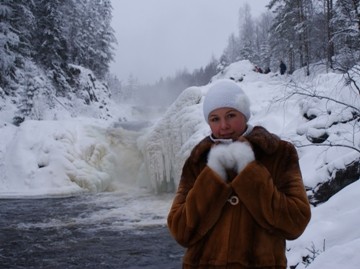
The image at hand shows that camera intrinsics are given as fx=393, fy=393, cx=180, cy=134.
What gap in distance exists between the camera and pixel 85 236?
800cm

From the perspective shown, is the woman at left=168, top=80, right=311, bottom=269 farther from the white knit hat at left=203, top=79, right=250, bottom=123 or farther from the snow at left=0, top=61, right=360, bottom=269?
the snow at left=0, top=61, right=360, bottom=269

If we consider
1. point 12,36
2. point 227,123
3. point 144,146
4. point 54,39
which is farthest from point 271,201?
point 54,39

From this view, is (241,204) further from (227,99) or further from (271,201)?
(227,99)

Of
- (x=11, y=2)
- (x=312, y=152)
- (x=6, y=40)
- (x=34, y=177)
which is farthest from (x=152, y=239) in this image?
(x=11, y=2)

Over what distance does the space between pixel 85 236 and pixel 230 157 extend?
698cm

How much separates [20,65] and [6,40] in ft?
13.5

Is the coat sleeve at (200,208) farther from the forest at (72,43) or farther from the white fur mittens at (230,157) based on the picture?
the forest at (72,43)

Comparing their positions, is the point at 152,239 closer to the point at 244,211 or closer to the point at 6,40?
the point at 244,211

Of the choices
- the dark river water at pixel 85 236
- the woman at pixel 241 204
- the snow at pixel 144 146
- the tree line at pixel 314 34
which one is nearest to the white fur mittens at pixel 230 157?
the woman at pixel 241 204

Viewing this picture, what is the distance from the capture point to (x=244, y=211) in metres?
1.65

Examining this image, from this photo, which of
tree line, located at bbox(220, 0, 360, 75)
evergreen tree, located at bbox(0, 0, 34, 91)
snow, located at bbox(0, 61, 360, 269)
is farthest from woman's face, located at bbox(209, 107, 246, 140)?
evergreen tree, located at bbox(0, 0, 34, 91)

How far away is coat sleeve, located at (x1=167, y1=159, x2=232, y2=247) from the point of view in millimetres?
1635

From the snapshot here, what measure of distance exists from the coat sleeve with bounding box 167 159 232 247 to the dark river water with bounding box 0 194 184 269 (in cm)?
494

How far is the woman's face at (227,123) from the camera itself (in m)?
1.75
